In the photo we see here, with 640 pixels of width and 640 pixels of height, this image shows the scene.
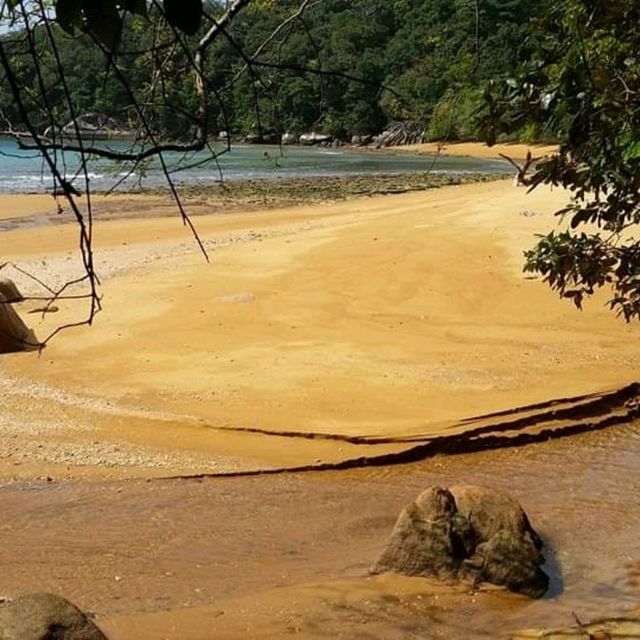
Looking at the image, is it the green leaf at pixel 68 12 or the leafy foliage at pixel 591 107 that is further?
the leafy foliage at pixel 591 107

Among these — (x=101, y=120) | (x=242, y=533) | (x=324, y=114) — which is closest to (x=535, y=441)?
(x=242, y=533)

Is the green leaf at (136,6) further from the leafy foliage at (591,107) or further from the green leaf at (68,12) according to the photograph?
the leafy foliage at (591,107)

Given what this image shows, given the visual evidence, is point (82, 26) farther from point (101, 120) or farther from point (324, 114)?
point (324, 114)

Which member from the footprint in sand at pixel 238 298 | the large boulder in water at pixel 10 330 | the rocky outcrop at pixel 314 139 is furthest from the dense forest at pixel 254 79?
the rocky outcrop at pixel 314 139

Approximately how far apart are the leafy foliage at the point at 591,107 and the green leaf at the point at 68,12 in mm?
2198

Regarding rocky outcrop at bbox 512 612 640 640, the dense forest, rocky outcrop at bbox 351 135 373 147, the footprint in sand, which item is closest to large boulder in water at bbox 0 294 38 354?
the footprint in sand

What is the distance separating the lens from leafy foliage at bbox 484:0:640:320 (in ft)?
11.0

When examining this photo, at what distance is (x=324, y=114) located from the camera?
9.66 feet

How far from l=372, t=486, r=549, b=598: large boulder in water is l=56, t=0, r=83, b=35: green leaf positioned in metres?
3.58

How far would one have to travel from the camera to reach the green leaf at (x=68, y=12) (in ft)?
4.24

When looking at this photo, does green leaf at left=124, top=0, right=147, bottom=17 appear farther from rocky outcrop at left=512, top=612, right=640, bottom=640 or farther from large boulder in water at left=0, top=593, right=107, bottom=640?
rocky outcrop at left=512, top=612, right=640, bottom=640

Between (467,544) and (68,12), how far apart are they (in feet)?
12.2

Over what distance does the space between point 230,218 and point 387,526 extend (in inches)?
709

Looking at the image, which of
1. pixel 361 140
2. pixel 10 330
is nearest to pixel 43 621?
pixel 10 330
